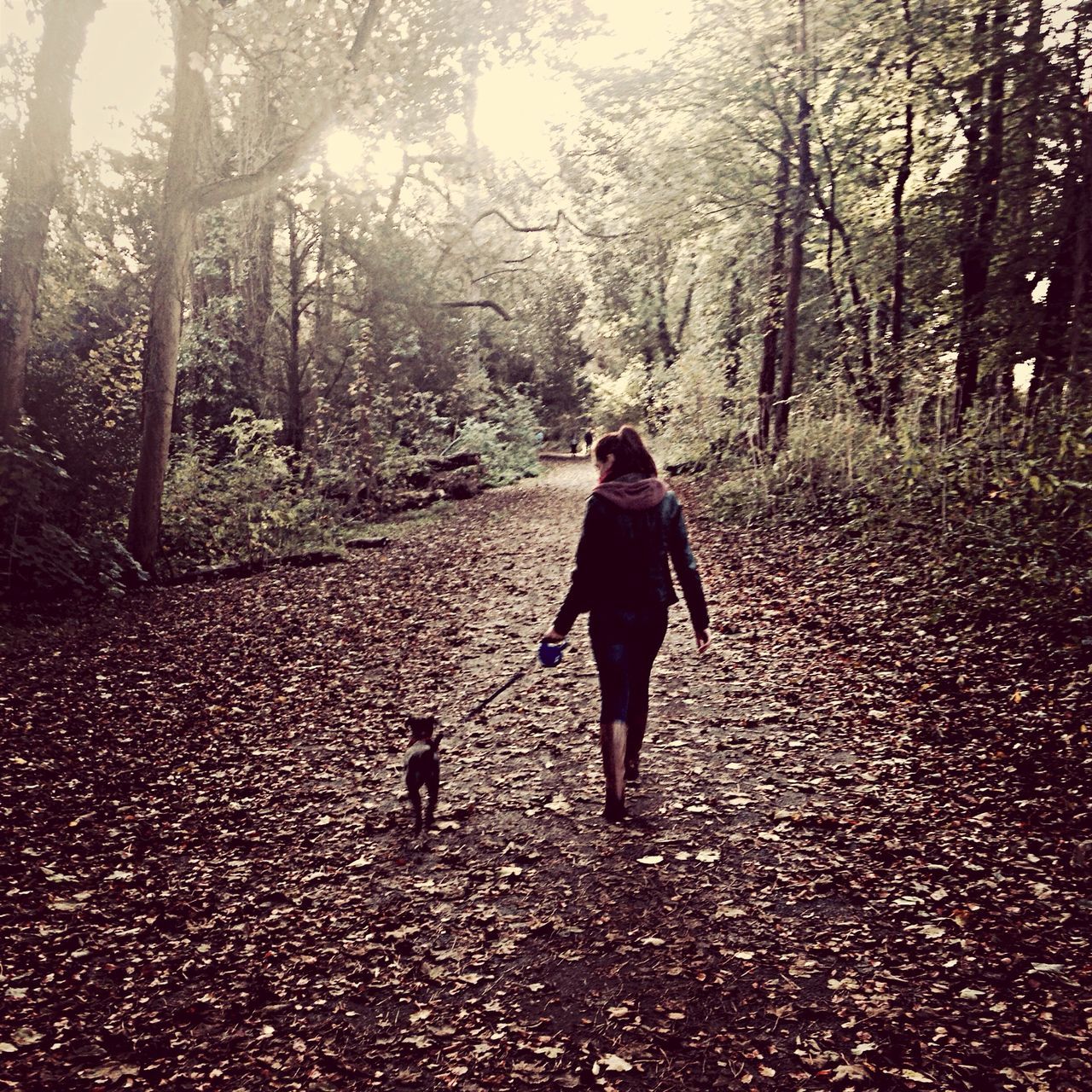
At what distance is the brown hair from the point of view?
4805 mm

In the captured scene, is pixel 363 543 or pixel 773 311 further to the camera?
pixel 773 311

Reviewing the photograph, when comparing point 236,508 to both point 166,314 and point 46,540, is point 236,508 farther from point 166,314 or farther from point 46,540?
point 46,540

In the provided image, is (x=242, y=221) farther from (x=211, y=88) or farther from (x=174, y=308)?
(x=174, y=308)

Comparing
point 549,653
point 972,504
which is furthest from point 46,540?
point 972,504

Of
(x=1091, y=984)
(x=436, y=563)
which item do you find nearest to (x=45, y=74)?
(x=436, y=563)

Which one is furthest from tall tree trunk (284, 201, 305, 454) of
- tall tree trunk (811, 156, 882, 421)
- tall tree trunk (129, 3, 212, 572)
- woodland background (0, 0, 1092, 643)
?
tall tree trunk (811, 156, 882, 421)

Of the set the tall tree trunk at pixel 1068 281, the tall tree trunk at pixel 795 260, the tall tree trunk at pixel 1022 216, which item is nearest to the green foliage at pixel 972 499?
the tall tree trunk at pixel 1068 281

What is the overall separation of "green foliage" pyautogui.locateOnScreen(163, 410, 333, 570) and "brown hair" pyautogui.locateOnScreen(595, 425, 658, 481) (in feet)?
29.9

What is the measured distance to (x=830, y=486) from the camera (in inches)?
474

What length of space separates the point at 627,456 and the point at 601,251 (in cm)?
2226

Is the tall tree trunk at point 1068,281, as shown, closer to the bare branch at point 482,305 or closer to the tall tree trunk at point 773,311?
the tall tree trunk at point 773,311

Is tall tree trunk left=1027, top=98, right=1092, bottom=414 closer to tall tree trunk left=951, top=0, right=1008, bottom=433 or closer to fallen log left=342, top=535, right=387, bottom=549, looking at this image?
tall tree trunk left=951, top=0, right=1008, bottom=433

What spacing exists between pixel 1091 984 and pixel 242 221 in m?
19.3

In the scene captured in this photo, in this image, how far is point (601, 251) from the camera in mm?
25234
